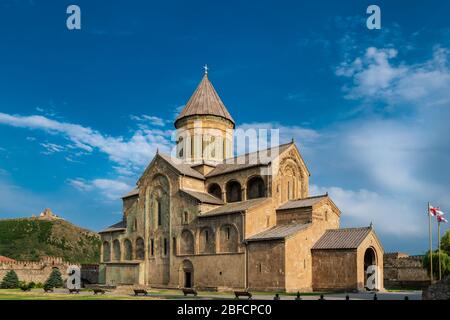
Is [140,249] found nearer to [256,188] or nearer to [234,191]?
[234,191]

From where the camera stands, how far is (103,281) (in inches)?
1713

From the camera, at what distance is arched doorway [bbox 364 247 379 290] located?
32531 mm

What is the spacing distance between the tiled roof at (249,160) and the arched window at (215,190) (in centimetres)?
89

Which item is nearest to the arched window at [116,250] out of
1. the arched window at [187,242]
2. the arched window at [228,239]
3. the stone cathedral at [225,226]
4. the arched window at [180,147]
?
the stone cathedral at [225,226]

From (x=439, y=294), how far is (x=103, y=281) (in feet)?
106

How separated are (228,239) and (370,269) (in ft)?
32.3

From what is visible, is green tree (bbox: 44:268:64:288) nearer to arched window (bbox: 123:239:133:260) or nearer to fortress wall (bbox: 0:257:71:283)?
arched window (bbox: 123:239:133:260)

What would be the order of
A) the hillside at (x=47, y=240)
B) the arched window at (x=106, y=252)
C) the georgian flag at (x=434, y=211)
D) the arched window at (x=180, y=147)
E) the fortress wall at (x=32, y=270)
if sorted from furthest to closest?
the hillside at (x=47, y=240)
the fortress wall at (x=32, y=270)
the arched window at (x=180, y=147)
the arched window at (x=106, y=252)
the georgian flag at (x=434, y=211)

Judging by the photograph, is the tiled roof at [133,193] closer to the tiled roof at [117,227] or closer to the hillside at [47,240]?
the tiled roof at [117,227]

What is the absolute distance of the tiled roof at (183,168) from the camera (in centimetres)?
3922

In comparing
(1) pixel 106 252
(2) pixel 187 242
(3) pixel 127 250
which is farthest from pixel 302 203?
(1) pixel 106 252

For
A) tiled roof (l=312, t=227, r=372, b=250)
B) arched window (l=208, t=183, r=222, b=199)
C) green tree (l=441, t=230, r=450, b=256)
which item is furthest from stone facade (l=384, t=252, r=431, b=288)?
A: arched window (l=208, t=183, r=222, b=199)
